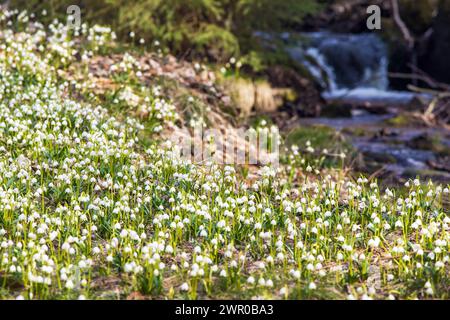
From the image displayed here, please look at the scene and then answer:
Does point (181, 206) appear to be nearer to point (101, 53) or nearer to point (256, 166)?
point (256, 166)

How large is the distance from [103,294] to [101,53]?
682 cm

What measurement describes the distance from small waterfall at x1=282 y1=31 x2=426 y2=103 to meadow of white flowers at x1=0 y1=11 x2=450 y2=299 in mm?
10525

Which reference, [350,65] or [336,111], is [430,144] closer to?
[336,111]

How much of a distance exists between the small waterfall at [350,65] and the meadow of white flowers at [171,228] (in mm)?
10525

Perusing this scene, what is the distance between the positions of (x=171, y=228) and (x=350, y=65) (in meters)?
14.0

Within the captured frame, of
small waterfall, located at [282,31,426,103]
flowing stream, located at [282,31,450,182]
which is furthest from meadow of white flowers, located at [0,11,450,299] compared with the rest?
small waterfall, located at [282,31,426,103]

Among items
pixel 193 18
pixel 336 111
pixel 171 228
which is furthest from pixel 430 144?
pixel 171 228

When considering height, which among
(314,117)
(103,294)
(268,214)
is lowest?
(103,294)

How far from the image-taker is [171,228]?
A: 5891mm

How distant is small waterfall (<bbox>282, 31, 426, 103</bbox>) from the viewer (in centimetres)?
1802

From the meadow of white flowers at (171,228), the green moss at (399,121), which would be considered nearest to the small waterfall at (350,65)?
the green moss at (399,121)

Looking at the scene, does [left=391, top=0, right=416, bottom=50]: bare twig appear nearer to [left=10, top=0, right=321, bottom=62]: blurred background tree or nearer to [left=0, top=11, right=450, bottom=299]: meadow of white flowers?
[left=10, top=0, right=321, bottom=62]: blurred background tree

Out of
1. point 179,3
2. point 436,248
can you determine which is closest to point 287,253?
point 436,248

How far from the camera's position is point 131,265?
15.9ft
